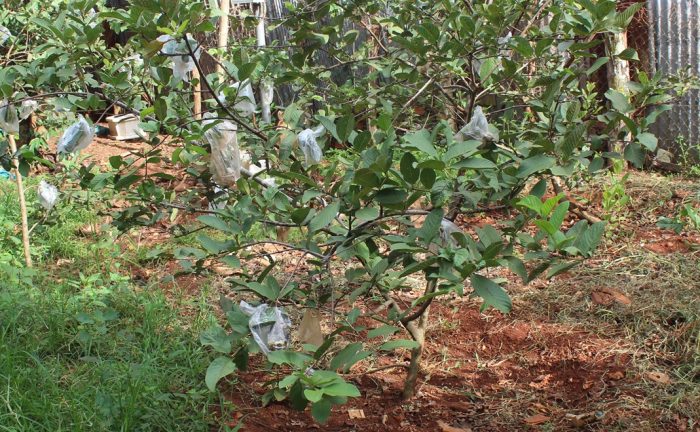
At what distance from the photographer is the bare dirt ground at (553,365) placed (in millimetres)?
2760

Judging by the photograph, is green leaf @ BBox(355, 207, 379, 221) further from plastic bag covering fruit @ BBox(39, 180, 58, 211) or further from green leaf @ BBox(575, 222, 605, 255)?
plastic bag covering fruit @ BBox(39, 180, 58, 211)

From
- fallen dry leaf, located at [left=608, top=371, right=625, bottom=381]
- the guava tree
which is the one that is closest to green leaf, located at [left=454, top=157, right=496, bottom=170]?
the guava tree

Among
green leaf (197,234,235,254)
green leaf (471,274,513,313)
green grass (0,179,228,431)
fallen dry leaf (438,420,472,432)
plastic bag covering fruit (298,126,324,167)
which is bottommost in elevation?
fallen dry leaf (438,420,472,432)

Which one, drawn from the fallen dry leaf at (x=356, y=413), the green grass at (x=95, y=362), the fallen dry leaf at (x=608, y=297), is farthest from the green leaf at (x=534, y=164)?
the fallen dry leaf at (x=608, y=297)

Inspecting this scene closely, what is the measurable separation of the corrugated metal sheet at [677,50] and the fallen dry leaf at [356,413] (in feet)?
14.0

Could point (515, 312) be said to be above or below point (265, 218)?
below

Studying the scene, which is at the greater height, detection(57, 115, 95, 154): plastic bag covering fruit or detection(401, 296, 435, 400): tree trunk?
detection(57, 115, 95, 154): plastic bag covering fruit

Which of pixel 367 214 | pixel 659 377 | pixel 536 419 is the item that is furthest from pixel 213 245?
pixel 659 377

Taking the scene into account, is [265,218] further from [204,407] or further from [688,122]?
[688,122]

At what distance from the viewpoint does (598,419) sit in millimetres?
2705

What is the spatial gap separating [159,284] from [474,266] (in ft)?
9.25

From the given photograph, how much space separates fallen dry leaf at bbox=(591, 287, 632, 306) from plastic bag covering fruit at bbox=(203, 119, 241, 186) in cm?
194

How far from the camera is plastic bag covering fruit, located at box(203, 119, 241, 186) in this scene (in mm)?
2488

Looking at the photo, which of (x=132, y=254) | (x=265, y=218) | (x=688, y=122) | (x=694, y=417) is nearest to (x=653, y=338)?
(x=694, y=417)
